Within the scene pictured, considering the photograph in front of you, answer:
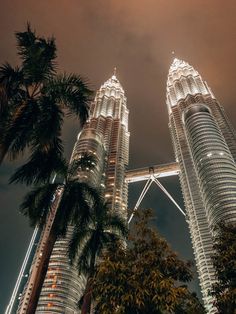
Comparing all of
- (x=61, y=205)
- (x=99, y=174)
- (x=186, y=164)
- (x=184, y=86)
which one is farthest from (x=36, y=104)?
(x=184, y=86)

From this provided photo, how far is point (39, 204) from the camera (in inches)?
774

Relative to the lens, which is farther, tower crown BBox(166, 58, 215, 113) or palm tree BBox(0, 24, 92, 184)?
tower crown BBox(166, 58, 215, 113)

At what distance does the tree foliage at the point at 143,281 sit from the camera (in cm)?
1458

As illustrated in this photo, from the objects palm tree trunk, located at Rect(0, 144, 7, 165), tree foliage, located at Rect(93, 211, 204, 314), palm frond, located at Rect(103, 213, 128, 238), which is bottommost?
tree foliage, located at Rect(93, 211, 204, 314)

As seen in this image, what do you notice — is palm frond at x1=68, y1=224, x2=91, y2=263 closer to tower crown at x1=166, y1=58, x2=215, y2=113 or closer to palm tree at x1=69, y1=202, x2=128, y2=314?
palm tree at x1=69, y1=202, x2=128, y2=314

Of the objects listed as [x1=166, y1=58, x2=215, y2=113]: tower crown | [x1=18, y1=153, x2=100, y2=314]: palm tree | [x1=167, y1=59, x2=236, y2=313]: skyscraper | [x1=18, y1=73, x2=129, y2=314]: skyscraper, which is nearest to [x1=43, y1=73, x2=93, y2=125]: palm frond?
[x1=18, y1=153, x2=100, y2=314]: palm tree

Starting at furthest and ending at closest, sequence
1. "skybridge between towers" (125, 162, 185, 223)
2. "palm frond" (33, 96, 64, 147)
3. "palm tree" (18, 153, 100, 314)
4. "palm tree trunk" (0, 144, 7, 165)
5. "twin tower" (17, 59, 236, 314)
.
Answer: "skybridge between towers" (125, 162, 185, 223), "twin tower" (17, 59, 236, 314), "palm tree" (18, 153, 100, 314), "palm frond" (33, 96, 64, 147), "palm tree trunk" (0, 144, 7, 165)

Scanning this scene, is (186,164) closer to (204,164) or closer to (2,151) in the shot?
(204,164)

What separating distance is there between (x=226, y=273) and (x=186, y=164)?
13764 cm

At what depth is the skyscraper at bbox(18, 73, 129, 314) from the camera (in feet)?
372

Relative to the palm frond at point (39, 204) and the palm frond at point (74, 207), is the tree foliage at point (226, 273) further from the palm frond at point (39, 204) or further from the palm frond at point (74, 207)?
the palm frond at point (39, 204)

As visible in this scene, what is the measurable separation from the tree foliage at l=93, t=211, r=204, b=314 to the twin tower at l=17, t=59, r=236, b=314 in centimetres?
6596

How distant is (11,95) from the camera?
47.1 ft

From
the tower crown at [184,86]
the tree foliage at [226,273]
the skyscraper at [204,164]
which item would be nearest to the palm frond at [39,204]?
the tree foliage at [226,273]
